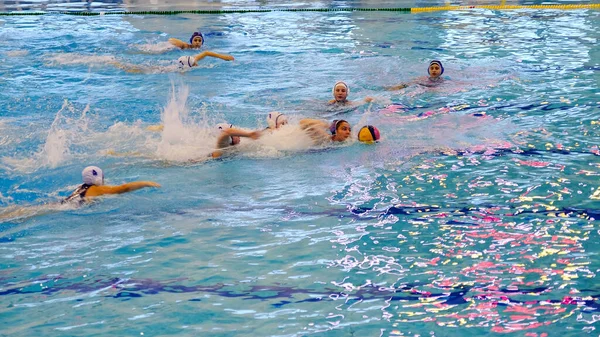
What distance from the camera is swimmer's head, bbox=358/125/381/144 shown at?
243 inches

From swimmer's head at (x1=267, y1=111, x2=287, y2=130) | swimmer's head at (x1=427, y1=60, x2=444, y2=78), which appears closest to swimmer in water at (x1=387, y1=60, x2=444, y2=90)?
swimmer's head at (x1=427, y1=60, x2=444, y2=78)

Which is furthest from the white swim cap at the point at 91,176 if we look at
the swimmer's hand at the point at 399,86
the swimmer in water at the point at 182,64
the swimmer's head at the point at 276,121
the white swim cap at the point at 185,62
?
the white swim cap at the point at 185,62

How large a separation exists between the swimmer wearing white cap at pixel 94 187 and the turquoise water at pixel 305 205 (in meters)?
0.08

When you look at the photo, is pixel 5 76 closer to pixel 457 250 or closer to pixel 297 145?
pixel 297 145

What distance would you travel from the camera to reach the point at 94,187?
4.91 meters

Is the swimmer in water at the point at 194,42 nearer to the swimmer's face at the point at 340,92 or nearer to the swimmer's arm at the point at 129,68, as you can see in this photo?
the swimmer's arm at the point at 129,68

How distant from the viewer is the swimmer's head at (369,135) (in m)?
6.17

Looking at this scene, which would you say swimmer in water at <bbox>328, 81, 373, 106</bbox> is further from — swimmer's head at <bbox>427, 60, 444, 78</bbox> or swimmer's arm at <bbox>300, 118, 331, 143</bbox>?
swimmer's head at <bbox>427, 60, 444, 78</bbox>

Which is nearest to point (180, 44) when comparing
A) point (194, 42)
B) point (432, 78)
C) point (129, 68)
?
point (194, 42)

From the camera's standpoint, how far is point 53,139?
239 inches

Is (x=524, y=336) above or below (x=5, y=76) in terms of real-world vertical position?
below

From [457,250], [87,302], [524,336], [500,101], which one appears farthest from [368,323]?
[500,101]

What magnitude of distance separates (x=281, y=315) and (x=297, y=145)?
2889 mm

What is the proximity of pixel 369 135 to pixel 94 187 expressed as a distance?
2.40 meters
